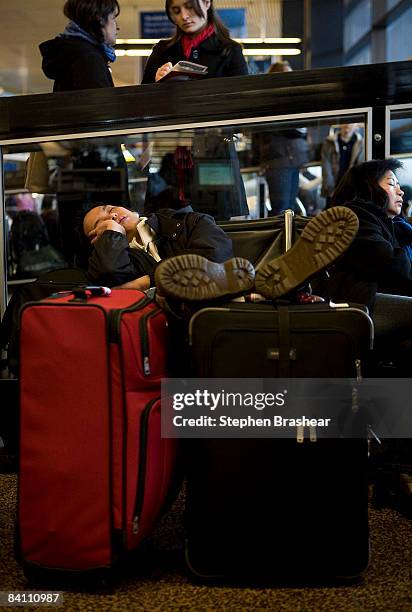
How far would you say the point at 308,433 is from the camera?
1622 mm

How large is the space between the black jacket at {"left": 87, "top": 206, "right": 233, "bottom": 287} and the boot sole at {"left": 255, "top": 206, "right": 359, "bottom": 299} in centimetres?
35

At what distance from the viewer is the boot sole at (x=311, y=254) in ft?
5.55

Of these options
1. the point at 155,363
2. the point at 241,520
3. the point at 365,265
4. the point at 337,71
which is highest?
the point at 337,71

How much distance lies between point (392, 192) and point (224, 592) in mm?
1431

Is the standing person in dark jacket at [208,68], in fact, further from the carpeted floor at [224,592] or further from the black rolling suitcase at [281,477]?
the carpeted floor at [224,592]

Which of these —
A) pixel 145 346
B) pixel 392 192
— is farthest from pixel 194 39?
pixel 145 346

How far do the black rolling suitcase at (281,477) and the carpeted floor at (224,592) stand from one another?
42 mm

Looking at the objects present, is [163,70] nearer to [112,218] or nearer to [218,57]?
[218,57]

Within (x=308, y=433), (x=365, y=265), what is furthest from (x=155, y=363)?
(x=365, y=265)

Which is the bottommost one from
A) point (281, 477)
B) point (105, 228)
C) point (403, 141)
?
point (281, 477)

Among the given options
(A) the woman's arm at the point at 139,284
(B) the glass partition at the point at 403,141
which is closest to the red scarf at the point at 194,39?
(B) the glass partition at the point at 403,141

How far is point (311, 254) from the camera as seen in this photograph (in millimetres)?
1711

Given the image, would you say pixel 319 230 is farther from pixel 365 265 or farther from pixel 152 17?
pixel 152 17

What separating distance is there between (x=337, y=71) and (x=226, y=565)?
5.50ft
